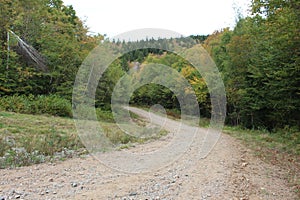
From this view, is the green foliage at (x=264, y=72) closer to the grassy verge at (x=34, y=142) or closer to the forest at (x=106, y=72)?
the forest at (x=106, y=72)

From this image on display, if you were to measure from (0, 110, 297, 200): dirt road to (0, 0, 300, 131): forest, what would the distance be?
23.4 feet

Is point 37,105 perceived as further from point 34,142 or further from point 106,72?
point 34,142

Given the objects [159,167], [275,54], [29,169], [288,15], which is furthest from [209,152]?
[275,54]

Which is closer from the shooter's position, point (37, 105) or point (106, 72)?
point (37, 105)

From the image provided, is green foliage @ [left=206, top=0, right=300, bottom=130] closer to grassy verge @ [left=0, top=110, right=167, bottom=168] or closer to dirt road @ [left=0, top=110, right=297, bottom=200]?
dirt road @ [left=0, top=110, right=297, bottom=200]

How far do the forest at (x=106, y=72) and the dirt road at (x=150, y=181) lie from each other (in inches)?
281

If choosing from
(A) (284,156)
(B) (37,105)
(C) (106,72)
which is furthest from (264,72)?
(B) (37,105)

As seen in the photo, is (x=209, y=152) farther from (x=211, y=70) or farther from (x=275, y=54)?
(x=211, y=70)

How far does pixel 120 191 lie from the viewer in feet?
14.2

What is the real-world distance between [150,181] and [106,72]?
1544cm

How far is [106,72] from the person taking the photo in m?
19.5

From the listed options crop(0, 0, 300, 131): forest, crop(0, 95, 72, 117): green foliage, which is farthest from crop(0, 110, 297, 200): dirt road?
crop(0, 95, 72, 117): green foliage

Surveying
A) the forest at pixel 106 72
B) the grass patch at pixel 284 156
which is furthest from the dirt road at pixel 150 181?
the forest at pixel 106 72

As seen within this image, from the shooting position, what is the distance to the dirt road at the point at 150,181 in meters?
4.17
